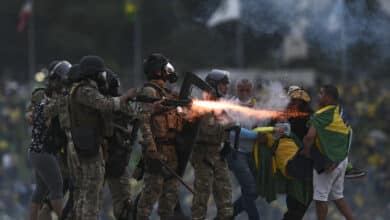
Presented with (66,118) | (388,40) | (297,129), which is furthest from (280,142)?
(388,40)

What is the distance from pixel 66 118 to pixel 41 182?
1.35m

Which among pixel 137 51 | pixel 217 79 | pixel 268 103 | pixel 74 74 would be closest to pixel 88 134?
pixel 74 74

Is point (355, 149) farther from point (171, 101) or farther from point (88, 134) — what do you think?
point (88, 134)

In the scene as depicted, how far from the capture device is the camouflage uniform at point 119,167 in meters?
10.8

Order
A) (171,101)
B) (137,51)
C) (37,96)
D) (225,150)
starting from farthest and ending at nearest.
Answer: (137,51)
(225,150)
(37,96)
(171,101)

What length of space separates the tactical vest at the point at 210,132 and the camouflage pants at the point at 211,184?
0.15 metres

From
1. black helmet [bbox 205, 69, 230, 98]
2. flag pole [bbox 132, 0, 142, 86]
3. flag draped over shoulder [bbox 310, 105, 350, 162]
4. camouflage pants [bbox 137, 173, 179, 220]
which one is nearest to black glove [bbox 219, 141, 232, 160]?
black helmet [bbox 205, 69, 230, 98]

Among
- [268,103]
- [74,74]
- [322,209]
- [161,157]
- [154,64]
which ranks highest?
[154,64]

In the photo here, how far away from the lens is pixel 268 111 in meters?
11.5

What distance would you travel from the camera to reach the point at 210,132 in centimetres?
1148

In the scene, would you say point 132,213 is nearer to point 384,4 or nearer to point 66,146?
point 66,146

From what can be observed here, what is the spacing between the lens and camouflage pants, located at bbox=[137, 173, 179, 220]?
36.0 ft

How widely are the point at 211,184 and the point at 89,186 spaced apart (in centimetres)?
191

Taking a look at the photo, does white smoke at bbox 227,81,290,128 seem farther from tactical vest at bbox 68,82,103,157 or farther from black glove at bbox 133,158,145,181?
tactical vest at bbox 68,82,103,157
